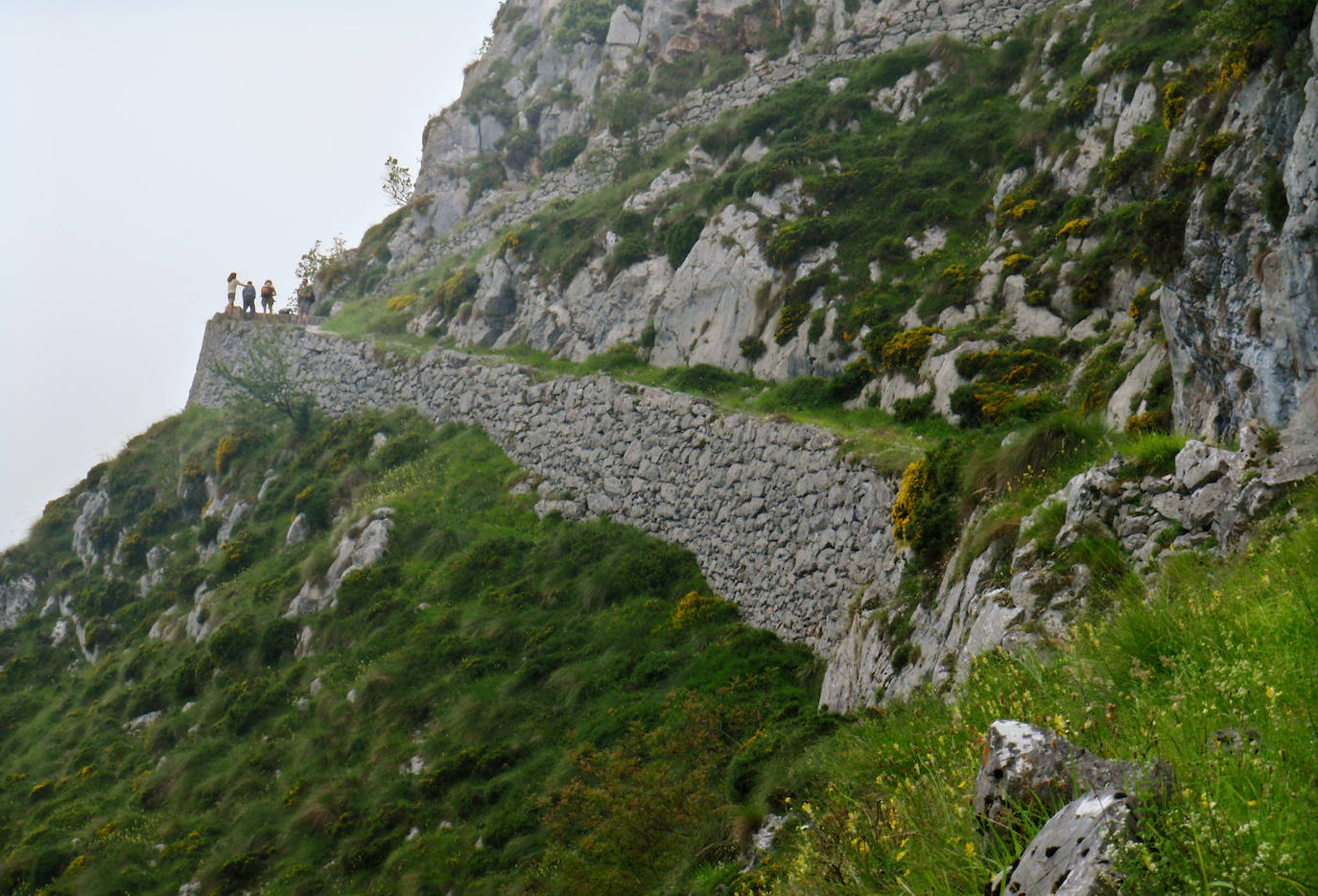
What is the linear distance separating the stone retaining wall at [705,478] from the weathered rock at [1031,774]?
10.2 m

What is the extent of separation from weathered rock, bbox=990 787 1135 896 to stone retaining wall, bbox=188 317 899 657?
36.1 ft

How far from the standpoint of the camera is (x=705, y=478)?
74.9 feet

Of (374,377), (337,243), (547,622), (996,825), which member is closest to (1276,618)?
(996,825)

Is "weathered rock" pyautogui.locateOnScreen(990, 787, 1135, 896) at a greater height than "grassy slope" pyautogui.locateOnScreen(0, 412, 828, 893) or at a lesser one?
greater

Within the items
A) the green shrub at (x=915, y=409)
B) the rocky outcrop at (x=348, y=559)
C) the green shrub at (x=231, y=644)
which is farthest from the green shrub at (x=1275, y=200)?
the green shrub at (x=231, y=644)

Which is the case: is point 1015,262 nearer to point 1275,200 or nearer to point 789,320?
point 789,320

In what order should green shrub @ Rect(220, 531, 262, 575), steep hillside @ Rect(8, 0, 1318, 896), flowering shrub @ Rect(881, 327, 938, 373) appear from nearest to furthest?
steep hillside @ Rect(8, 0, 1318, 896)
flowering shrub @ Rect(881, 327, 938, 373)
green shrub @ Rect(220, 531, 262, 575)

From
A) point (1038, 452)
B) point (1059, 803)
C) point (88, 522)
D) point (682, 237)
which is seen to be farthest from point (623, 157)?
point (1059, 803)

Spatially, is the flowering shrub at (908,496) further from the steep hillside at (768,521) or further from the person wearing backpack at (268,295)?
the person wearing backpack at (268,295)

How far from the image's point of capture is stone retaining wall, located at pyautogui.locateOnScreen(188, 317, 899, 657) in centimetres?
1827

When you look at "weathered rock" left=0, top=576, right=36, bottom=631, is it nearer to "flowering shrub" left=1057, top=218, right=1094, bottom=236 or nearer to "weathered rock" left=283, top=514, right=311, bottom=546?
"weathered rock" left=283, top=514, right=311, bottom=546

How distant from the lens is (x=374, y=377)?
3712cm

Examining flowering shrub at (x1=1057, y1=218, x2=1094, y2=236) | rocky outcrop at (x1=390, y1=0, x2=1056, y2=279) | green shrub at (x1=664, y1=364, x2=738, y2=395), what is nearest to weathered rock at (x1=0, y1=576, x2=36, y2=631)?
rocky outcrop at (x1=390, y1=0, x2=1056, y2=279)

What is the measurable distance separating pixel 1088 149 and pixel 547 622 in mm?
17649
